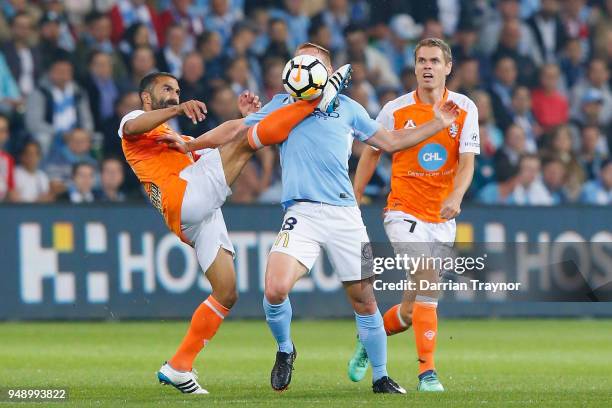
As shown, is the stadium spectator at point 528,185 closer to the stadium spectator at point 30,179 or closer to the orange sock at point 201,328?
the stadium spectator at point 30,179

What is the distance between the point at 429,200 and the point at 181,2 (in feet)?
31.5

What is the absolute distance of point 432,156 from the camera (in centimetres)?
1064

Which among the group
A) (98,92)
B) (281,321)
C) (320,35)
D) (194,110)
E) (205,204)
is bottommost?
(281,321)

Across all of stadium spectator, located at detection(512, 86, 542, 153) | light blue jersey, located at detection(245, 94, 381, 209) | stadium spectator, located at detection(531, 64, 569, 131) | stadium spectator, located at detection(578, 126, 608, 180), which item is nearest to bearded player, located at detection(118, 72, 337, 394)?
light blue jersey, located at detection(245, 94, 381, 209)

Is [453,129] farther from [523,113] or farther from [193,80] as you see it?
[523,113]

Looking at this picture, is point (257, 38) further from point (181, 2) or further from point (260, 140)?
point (260, 140)

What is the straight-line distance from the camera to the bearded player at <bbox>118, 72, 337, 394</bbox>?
33.2 ft

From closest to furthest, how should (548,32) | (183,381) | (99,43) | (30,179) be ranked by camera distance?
(183,381), (30,179), (99,43), (548,32)

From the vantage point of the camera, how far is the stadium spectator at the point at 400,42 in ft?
67.9

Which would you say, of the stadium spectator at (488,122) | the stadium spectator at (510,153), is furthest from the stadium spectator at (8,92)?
the stadium spectator at (510,153)

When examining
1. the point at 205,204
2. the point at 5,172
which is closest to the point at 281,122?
the point at 205,204

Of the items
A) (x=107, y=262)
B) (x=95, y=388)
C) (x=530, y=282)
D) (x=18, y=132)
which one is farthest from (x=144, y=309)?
(x=95, y=388)

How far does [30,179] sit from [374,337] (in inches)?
323

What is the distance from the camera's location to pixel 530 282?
54.3 feet
